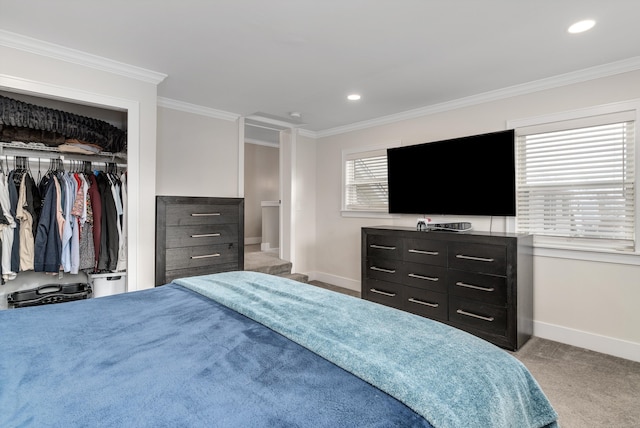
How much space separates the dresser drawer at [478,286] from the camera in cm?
285

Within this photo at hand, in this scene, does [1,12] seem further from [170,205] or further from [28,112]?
[170,205]

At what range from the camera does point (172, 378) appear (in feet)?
3.17

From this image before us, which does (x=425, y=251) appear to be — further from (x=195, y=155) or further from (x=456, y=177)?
(x=195, y=155)

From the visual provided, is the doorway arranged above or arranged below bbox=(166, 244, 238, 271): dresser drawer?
above

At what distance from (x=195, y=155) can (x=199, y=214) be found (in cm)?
82

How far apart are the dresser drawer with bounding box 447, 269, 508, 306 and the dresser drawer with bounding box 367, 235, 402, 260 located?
596 millimetres

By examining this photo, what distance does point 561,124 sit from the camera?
9.91 ft

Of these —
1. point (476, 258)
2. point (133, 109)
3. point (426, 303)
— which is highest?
point (133, 109)

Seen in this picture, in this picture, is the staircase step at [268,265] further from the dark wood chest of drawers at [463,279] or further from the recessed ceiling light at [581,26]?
the recessed ceiling light at [581,26]

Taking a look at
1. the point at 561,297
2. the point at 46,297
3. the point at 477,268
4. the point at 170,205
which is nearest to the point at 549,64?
the point at 477,268

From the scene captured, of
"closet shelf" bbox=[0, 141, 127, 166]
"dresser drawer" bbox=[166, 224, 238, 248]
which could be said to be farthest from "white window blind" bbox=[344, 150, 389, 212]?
"closet shelf" bbox=[0, 141, 127, 166]

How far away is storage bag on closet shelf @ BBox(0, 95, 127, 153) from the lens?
2.63 metres

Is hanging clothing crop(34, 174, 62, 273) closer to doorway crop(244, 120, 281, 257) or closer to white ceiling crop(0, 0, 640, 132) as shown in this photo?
white ceiling crop(0, 0, 640, 132)

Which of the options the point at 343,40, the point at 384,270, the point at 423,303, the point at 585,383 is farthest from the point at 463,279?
the point at 343,40
